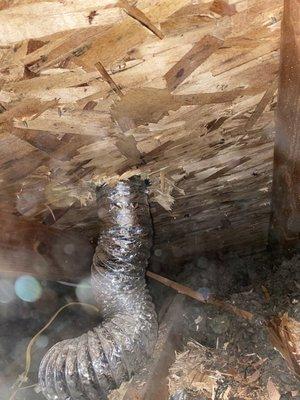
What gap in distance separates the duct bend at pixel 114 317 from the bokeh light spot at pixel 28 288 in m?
0.72

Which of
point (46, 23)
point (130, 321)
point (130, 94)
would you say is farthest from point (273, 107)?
point (130, 321)

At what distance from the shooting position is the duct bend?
80.9 inches

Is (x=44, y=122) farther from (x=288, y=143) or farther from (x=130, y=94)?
(x=288, y=143)

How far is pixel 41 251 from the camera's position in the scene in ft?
8.58

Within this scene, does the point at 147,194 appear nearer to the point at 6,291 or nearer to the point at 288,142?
the point at 288,142

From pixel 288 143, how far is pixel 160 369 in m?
1.53

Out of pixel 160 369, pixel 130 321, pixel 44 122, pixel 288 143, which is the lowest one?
pixel 160 369

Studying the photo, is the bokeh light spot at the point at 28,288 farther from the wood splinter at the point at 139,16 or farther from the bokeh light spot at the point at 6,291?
the wood splinter at the point at 139,16

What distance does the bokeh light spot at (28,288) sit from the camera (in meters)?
2.85

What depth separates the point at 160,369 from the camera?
2.46 m

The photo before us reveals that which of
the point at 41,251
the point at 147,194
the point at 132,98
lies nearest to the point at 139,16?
the point at 132,98

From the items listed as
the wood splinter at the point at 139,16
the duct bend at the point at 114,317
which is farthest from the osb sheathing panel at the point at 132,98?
the duct bend at the point at 114,317

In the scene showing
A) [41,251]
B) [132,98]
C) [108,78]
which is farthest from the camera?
[41,251]

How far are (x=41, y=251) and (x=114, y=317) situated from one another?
70 cm
